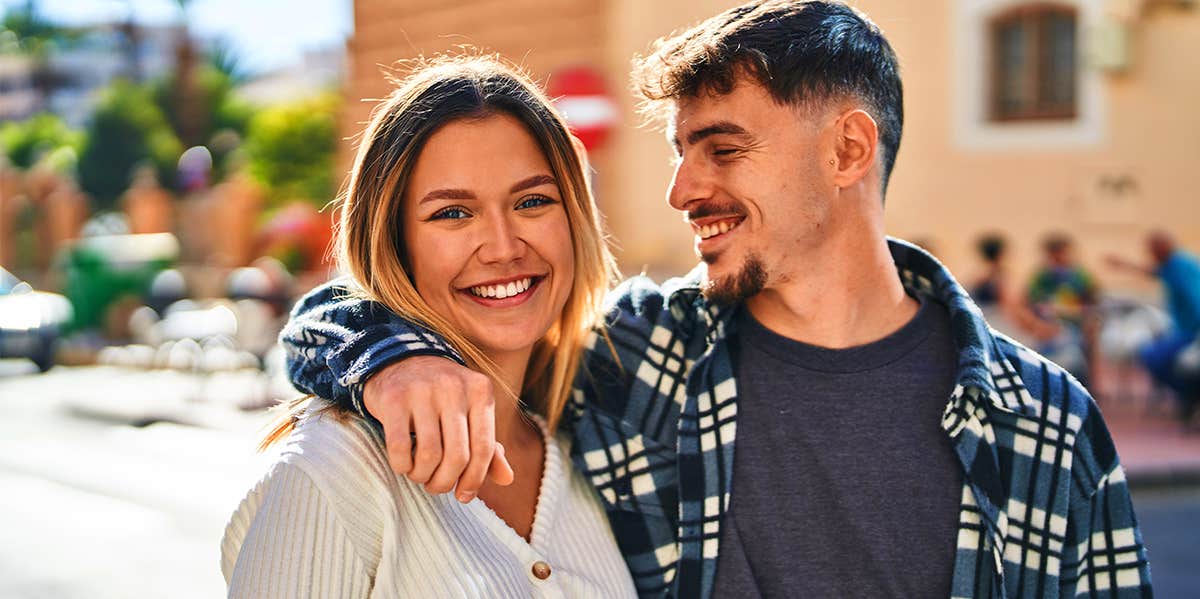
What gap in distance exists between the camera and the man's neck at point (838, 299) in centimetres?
270

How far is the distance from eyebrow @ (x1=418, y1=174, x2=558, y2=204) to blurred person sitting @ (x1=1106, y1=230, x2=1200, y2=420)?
8.77 metres

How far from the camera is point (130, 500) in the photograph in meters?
8.71

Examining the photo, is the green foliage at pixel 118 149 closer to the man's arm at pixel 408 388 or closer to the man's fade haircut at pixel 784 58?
the man's fade haircut at pixel 784 58

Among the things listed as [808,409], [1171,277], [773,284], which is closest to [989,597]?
[808,409]

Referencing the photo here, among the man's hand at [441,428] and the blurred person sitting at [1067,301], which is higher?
the man's hand at [441,428]

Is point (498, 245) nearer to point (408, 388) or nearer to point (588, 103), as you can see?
point (408, 388)

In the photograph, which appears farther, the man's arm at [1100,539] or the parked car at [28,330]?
the parked car at [28,330]

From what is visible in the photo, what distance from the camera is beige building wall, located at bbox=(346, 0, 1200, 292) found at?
12.5 metres

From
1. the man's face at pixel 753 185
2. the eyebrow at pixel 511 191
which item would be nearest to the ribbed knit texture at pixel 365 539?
the eyebrow at pixel 511 191

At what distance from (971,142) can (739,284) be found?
1152 cm

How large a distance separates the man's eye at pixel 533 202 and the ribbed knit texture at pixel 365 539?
0.57 m

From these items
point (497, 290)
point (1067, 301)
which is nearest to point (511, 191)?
point (497, 290)

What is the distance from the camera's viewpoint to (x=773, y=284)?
8.84ft

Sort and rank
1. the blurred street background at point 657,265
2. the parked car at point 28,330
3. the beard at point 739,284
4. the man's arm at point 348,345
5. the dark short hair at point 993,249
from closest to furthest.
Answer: the man's arm at point 348,345
the beard at point 739,284
the blurred street background at point 657,265
the dark short hair at point 993,249
the parked car at point 28,330
